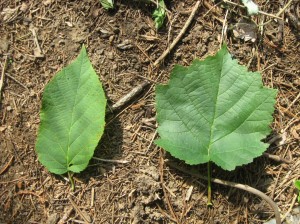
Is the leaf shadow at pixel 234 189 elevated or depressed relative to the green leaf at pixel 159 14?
depressed

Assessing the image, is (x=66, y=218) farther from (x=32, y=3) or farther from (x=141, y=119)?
(x=32, y=3)

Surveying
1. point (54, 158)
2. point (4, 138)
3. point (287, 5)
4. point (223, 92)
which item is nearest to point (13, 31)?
point (4, 138)

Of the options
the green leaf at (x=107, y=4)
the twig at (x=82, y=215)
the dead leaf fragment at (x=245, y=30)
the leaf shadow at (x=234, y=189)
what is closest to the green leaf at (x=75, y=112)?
the twig at (x=82, y=215)

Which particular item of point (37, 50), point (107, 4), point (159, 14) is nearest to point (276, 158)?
point (159, 14)

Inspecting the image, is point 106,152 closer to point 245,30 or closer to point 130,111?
point 130,111

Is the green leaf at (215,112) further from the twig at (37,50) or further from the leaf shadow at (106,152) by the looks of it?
the twig at (37,50)
